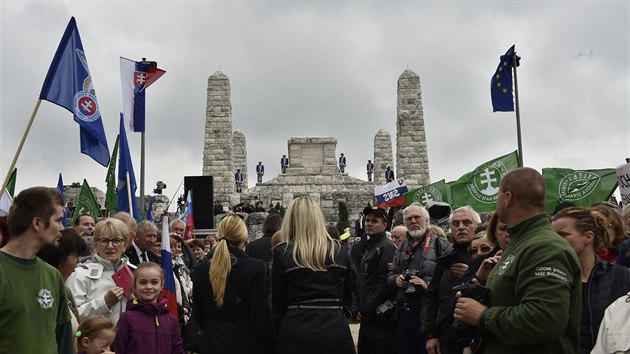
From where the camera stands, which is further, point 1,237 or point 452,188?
point 452,188

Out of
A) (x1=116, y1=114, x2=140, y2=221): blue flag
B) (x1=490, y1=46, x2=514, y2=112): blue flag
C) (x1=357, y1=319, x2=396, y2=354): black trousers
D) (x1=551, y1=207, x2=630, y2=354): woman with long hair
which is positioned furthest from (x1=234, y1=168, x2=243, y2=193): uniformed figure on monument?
(x1=551, y1=207, x2=630, y2=354): woman with long hair

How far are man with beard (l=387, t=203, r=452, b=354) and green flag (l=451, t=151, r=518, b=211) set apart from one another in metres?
6.31

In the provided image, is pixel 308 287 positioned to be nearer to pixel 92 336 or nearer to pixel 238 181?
pixel 92 336

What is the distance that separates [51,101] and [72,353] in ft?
17.7

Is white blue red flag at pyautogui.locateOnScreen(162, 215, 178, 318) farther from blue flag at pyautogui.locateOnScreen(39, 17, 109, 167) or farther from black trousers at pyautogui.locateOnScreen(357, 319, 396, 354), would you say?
blue flag at pyautogui.locateOnScreen(39, 17, 109, 167)

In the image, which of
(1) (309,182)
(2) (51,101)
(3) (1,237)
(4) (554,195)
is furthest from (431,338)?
(1) (309,182)

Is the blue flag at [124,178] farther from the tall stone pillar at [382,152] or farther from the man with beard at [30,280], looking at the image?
the tall stone pillar at [382,152]

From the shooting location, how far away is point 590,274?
15.1ft

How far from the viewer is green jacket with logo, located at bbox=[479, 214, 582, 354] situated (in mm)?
3525

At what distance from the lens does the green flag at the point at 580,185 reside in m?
11.3

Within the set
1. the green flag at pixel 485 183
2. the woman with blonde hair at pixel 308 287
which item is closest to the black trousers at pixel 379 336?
the woman with blonde hair at pixel 308 287

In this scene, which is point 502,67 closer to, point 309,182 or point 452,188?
point 452,188

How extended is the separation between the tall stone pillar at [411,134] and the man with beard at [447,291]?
30.1 meters

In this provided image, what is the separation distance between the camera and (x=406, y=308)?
22.7 feet
